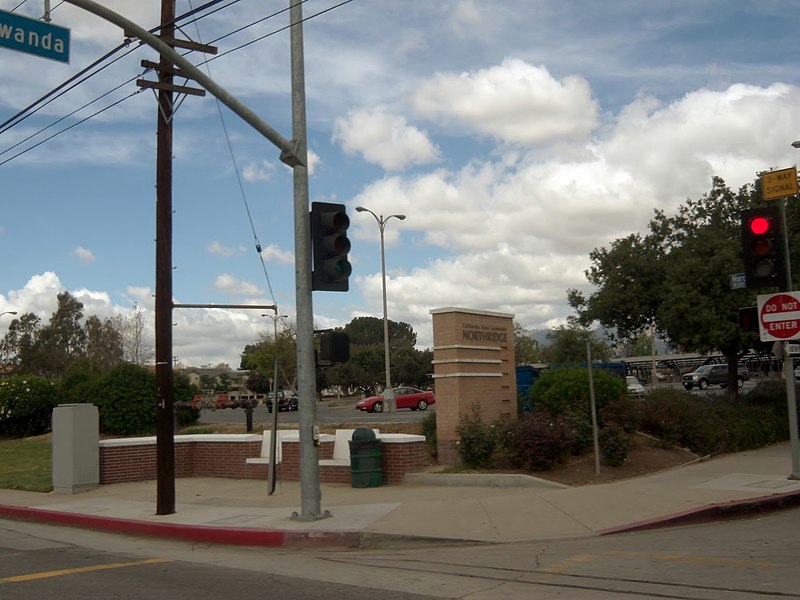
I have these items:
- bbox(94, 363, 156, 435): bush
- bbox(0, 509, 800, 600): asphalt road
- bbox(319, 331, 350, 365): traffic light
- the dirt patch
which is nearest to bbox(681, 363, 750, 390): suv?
bbox(94, 363, 156, 435): bush

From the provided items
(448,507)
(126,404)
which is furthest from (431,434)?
(126,404)

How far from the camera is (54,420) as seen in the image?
1886 cm

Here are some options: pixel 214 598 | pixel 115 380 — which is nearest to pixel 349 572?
pixel 214 598

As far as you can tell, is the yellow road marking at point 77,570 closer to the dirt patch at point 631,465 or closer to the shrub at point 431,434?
the dirt patch at point 631,465

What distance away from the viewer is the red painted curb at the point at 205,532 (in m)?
11.4

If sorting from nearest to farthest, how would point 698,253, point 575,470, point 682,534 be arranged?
point 682,534
point 575,470
point 698,253

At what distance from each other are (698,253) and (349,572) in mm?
16374

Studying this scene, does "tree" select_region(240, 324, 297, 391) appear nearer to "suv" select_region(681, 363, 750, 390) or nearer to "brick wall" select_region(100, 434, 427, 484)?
"suv" select_region(681, 363, 750, 390)

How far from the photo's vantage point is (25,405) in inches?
1422

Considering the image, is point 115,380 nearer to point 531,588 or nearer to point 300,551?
point 300,551

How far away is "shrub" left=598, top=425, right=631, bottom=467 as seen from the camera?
15562mm

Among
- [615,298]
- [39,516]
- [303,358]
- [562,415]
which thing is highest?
[615,298]

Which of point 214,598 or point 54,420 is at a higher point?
point 54,420

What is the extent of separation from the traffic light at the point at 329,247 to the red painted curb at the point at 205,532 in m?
3.50
